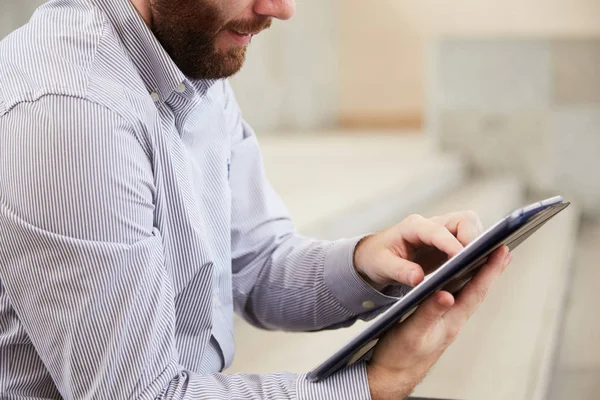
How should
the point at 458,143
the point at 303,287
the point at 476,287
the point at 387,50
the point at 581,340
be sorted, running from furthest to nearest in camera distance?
the point at 387,50
the point at 458,143
the point at 581,340
the point at 303,287
the point at 476,287

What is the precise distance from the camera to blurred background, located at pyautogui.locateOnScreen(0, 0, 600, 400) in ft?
7.99

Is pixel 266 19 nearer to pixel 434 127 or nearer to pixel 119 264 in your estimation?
pixel 119 264

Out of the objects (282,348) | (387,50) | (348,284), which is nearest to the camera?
(348,284)

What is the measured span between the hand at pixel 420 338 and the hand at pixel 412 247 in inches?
3.9

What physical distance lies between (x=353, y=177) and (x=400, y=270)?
2.70 m

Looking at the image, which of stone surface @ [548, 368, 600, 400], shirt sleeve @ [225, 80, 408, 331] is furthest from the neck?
stone surface @ [548, 368, 600, 400]

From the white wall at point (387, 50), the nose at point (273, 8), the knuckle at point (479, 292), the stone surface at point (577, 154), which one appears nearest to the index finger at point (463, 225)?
the knuckle at point (479, 292)

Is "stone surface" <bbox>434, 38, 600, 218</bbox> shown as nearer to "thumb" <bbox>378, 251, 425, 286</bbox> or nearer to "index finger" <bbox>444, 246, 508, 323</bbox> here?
"thumb" <bbox>378, 251, 425, 286</bbox>

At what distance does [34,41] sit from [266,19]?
1.10 feet

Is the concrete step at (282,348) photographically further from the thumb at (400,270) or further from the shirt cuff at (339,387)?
the shirt cuff at (339,387)

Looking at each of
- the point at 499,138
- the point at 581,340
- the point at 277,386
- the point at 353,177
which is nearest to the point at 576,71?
the point at 499,138

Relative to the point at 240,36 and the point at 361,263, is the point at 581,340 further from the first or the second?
the point at 240,36

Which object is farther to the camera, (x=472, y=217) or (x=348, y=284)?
(x=348, y=284)

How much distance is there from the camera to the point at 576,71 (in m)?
4.99
